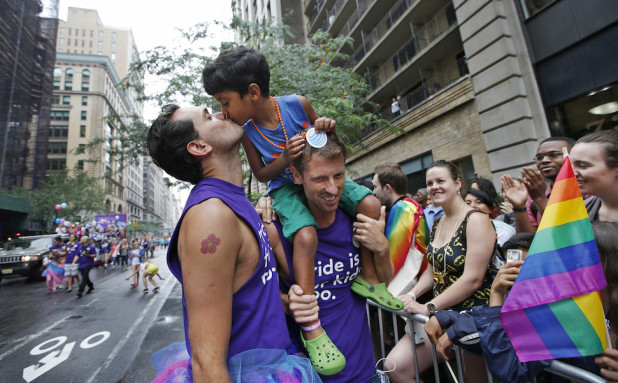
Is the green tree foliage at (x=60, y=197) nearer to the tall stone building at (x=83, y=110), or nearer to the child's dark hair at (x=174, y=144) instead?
the tall stone building at (x=83, y=110)

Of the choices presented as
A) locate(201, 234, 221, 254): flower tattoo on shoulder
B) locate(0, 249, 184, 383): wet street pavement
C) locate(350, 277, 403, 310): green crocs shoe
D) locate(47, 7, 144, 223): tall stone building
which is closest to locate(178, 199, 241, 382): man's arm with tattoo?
locate(201, 234, 221, 254): flower tattoo on shoulder

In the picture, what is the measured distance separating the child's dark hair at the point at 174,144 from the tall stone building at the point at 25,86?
113 feet

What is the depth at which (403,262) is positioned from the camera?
305 centimetres

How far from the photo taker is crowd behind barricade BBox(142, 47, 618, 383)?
4.17ft

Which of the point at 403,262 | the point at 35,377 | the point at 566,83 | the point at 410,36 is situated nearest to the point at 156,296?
the point at 35,377

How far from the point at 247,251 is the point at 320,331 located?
0.67 m

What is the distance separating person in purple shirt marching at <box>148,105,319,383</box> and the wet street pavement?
4.46 m

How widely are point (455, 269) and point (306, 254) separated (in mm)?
1637

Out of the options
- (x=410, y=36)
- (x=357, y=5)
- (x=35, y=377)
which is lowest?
(x=35, y=377)

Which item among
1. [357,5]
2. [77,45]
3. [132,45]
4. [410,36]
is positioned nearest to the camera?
[410,36]

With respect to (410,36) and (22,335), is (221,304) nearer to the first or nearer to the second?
(22,335)

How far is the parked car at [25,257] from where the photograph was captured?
15133 millimetres

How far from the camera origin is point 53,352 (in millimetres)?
5812

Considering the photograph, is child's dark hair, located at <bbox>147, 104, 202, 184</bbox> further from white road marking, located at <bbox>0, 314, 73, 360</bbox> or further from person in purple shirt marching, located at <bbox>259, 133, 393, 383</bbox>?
white road marking, located at <bbox>0, 314, 73, 360</bbox>
